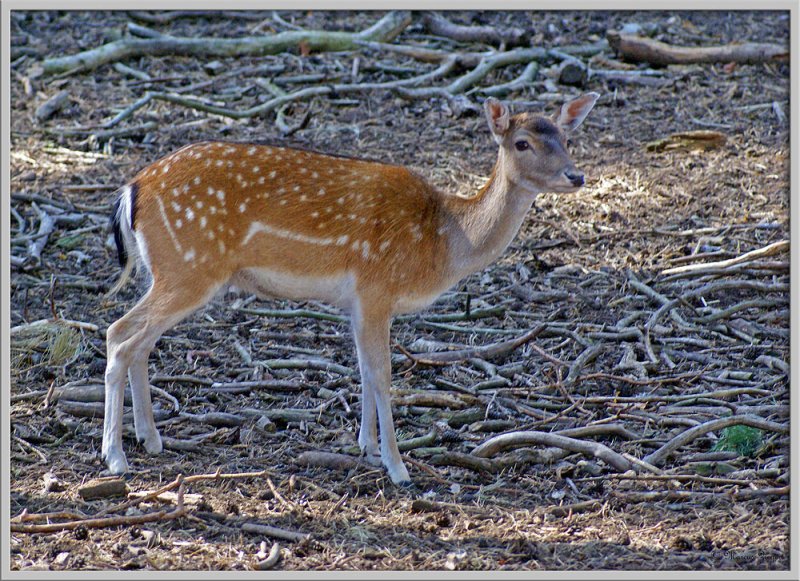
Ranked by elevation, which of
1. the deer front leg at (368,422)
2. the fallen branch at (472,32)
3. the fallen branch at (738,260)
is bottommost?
the deer front leg at (368,422)

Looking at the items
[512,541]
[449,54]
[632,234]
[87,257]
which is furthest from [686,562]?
[449,54]

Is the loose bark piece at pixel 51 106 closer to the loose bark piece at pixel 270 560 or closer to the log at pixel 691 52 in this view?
the log at pixel 691 52

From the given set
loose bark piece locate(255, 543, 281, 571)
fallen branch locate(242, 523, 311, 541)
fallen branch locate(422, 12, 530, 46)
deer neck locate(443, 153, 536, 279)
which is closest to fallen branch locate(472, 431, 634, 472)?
deer neck locate(443, 153, 536, 279)

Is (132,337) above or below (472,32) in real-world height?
below

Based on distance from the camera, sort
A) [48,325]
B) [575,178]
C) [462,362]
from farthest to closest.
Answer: [48,325] → [462,362] → [575,178]

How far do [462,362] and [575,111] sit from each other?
1894mm

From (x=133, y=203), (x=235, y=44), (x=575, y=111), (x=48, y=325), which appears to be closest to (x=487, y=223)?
(x=575, y=111)

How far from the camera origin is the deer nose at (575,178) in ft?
20.2

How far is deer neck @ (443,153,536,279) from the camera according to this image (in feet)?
21.4

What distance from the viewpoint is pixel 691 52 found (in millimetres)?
12281

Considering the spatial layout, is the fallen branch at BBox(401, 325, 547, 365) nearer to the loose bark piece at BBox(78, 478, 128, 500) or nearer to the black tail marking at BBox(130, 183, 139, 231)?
the black tail marking at BBox(130, 183, 139, 231)

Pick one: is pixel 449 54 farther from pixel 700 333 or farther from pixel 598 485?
pixel 598 485

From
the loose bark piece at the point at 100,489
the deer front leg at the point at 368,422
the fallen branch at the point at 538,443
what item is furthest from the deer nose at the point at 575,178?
the loose bark piece at the point at 100,489

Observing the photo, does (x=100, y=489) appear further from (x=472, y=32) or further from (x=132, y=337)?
(x=472, y=32)
